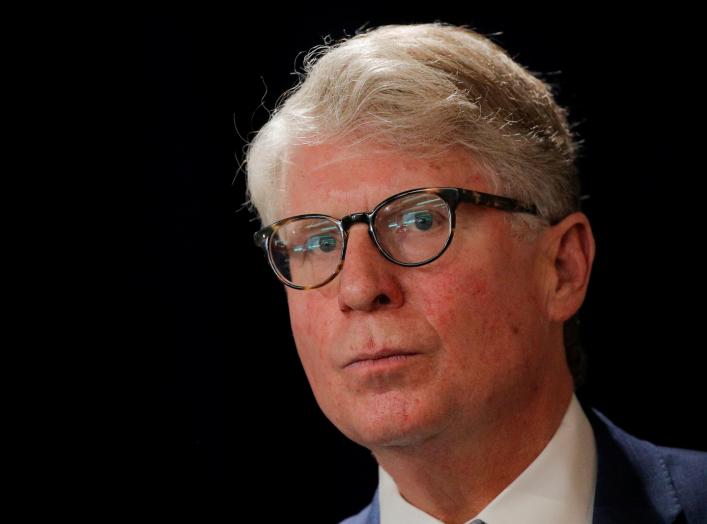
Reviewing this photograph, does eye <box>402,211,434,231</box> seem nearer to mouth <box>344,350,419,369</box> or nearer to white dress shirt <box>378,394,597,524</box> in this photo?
mouth <box>344,350,419,369</box>

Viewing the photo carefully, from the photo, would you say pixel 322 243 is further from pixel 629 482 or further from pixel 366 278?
pixel 629 482

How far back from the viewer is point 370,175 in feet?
6.56

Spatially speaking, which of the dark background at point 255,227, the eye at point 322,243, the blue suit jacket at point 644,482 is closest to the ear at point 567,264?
the blue suit jacket at point 644,482

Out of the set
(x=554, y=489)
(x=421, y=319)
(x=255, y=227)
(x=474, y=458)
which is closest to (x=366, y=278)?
(x=421, y=319)

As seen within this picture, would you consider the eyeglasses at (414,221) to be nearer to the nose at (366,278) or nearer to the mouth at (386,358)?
the nose at (366,278)

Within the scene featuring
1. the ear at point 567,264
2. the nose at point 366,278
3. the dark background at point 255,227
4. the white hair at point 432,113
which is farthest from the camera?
the dark background at point 255,227

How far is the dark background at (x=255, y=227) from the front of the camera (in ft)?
9.05

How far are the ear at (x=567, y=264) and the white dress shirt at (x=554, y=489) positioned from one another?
Result: 0.24 m

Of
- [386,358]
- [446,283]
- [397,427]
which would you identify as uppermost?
[446,283]

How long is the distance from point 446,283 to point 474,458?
0.40 m

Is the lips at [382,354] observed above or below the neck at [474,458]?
above

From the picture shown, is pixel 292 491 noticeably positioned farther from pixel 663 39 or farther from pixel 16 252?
pixel 663 39

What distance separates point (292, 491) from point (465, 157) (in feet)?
4.57

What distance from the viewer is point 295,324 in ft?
7.09
